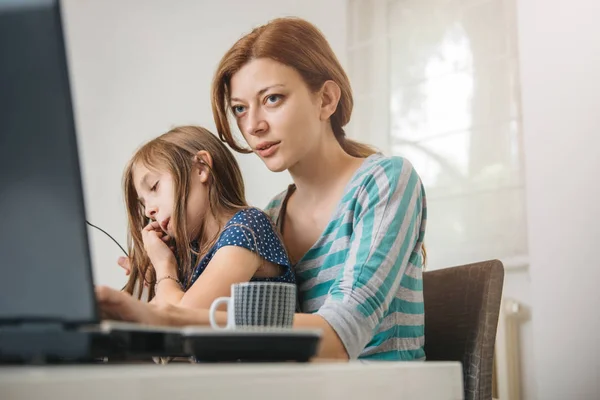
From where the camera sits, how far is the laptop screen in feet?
1.38

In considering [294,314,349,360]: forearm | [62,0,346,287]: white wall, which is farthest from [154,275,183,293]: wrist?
[62,0,346,287]: white wall

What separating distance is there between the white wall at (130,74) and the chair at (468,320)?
155cm

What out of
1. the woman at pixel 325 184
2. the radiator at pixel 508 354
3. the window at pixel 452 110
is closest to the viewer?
Answer: the woman at pixel 325 184

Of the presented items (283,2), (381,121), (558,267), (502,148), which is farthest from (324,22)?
(558,267)

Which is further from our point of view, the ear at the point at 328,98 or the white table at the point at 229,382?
the ear at the point at 328,98

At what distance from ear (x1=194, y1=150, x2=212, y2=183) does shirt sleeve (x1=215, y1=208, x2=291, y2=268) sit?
170 mm

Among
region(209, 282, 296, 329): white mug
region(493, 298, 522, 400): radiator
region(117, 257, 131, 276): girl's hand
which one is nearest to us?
region(209, 282, 296, 329): white mug

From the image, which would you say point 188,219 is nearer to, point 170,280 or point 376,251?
point 170,280

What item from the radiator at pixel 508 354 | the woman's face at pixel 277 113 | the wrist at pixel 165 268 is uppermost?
the woman's face at pixel 277 113

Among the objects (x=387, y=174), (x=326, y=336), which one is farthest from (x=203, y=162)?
(x=326, y=336)

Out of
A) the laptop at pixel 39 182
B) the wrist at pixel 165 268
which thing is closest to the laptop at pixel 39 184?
the laptop at pixel 39 182

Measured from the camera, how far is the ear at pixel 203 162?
143 centimetres

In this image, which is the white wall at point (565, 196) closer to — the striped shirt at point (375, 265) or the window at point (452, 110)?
the window at point (452, 110)

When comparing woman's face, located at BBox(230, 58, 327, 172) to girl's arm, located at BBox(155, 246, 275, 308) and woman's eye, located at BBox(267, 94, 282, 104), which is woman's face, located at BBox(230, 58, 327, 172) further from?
girl's arm, located at BBox(155, 246, 275, 308)
